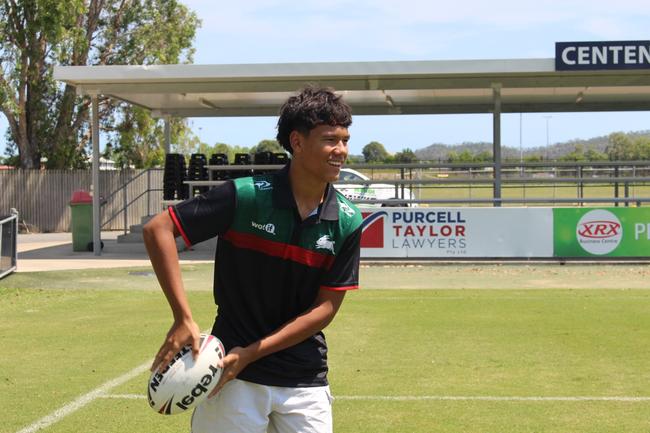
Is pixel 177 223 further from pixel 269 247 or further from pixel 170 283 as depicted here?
pixel 269 247

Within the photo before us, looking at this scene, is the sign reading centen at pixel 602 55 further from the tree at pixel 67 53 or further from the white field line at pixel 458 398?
the tree at pixel 67 53

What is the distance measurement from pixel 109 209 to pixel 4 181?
3804 mm

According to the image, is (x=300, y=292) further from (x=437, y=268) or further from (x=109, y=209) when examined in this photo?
(x=109, y=209)

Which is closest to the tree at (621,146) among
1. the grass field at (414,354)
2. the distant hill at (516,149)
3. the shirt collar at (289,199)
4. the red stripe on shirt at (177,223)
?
the distant hill at (516,149)

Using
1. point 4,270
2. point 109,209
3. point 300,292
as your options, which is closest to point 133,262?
point 4,270

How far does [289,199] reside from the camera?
3.66 m

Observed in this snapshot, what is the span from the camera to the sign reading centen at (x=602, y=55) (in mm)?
19875

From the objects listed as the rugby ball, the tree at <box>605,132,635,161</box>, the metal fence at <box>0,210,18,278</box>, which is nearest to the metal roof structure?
the metal fence at <box>0,210,18,278</box>

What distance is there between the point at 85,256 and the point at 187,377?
19.4 m

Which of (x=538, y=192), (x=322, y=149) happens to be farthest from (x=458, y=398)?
(x=538, y=192)

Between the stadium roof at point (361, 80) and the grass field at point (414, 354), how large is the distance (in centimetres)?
616

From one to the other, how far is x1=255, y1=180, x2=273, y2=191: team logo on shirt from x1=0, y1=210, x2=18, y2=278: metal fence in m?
12.7

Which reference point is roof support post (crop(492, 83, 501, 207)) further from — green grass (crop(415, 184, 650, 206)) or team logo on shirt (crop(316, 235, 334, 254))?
team logo on shirt (crop(316, 235, 334, 254))

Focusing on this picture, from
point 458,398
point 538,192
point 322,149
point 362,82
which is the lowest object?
point 458,398
